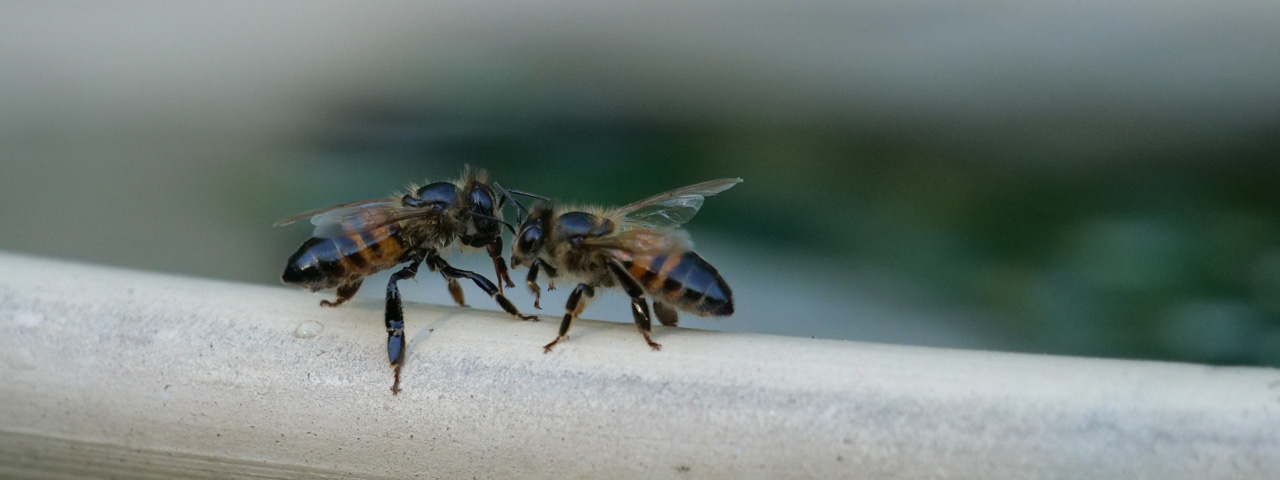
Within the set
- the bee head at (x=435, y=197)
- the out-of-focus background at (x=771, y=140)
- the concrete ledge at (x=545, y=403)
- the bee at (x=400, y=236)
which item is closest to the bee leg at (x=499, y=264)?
the bee at (x=400, y=236)

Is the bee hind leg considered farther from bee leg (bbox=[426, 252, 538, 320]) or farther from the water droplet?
the water droplet

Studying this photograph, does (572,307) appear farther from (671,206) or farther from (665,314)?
(671,206)

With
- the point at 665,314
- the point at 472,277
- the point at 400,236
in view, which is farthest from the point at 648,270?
the point at 400,236

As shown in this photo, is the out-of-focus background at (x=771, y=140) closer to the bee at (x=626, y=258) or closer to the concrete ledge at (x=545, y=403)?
the bee at (x=626, y=258)

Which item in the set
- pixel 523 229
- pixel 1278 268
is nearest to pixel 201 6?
pixel 523 229

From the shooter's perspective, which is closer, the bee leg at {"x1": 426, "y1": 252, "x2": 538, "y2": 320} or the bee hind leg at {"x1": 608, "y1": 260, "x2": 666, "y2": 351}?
the bee hind leg at {"x1": 608, "y1": 260, "x2": 666, "y2": 351}

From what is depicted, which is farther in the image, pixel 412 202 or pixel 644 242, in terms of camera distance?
pixel 412 202

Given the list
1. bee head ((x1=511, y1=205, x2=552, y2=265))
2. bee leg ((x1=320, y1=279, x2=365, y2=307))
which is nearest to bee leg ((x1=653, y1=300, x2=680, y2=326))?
bee head ((x1=511, y1=205, x2=552, y2=265))

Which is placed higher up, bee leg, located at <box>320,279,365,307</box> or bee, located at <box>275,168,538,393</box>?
bee, located at <box>275,168,538,393</box>
